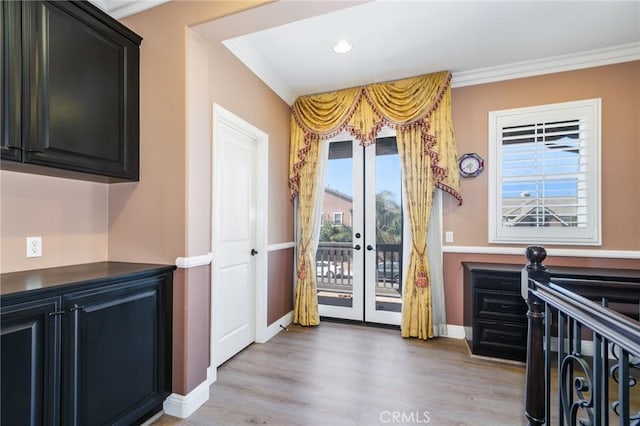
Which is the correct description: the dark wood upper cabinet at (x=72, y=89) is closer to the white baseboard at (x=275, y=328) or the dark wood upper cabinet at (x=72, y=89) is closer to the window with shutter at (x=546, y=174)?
the white baseboard at (x=275, y=328)

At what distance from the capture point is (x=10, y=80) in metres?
1.50

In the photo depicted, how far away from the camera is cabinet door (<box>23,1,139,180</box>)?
5.20 feet

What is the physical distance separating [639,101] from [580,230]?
1302 millimetres

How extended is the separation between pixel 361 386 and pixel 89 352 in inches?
71.1

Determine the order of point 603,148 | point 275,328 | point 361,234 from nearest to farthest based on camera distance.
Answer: point 603,148
point 275,328
point 361,234

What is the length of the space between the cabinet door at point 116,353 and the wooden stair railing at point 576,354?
2089 millimetres

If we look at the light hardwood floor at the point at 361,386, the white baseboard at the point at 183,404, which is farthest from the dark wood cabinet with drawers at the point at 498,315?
the white baseboard at the point at 183,404

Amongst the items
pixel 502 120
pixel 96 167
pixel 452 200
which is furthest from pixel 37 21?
pixel 502 120

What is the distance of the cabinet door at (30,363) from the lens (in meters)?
1.25

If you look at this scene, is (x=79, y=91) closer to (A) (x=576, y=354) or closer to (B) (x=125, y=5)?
(B) (x=125, y=5)

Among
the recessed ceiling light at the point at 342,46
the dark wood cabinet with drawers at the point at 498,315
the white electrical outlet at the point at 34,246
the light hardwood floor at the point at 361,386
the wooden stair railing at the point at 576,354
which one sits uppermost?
the recessed ceiling light at the point at 342,46

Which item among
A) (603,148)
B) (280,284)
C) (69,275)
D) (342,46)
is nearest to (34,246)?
(69,275)

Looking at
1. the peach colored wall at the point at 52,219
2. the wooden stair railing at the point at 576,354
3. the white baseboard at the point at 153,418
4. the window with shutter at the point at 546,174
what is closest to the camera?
the wooden stair railing at the point at 576,354

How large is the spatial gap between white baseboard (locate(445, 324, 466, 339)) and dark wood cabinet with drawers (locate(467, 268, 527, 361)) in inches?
15.5
